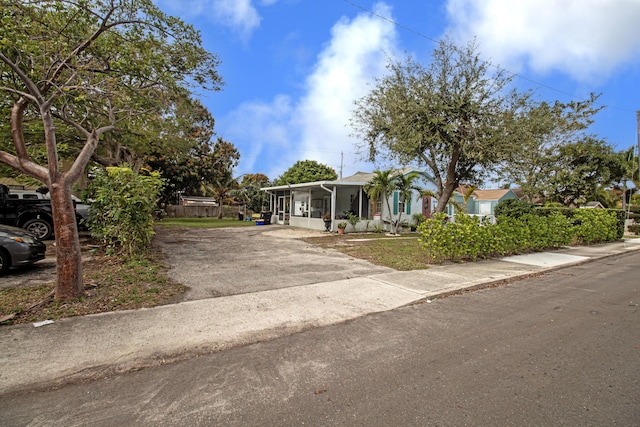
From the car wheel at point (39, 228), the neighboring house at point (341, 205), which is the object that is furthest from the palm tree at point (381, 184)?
the car wheel at point (39, 228)

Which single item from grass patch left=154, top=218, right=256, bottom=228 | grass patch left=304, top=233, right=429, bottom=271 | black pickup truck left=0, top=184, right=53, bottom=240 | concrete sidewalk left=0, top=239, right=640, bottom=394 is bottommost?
concrete sidewalk left=0, top=239, right=640, bottom=394

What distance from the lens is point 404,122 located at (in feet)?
37.9

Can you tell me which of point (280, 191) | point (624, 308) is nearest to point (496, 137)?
point (624, 308)

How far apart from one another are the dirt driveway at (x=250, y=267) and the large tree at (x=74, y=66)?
2.27 meters

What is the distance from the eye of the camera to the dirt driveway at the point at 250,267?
20.4 feet

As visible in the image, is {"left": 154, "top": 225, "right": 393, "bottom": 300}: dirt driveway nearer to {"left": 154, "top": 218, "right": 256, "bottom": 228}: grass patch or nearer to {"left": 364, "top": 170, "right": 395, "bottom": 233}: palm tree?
{"left": 364, "top": 170, "right": 395, "bottom": 233}: palm tree

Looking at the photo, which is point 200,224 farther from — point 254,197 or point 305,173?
point 305,173

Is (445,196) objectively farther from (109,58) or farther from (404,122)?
(109,58)

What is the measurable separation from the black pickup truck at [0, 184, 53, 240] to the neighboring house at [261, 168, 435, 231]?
448 inches

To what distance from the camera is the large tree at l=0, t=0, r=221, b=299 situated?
4.75 metres

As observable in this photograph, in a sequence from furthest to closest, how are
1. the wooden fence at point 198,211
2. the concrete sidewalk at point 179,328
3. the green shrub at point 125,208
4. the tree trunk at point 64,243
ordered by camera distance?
the wooden fence at point 198,211 < the green shrub at point 125,208 < the tree trunk at point 64,243 < the concrete sidewalk at point 179,328

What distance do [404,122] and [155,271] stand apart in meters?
9.46

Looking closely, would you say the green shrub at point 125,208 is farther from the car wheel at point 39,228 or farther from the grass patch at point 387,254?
the grass patch at point 387,254

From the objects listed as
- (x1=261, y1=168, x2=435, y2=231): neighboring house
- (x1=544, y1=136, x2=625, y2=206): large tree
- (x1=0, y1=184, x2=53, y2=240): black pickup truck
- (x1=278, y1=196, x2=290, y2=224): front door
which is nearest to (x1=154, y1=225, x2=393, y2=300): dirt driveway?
(x1=0, y1=184, x2=53, y2=240): black pickup truck
